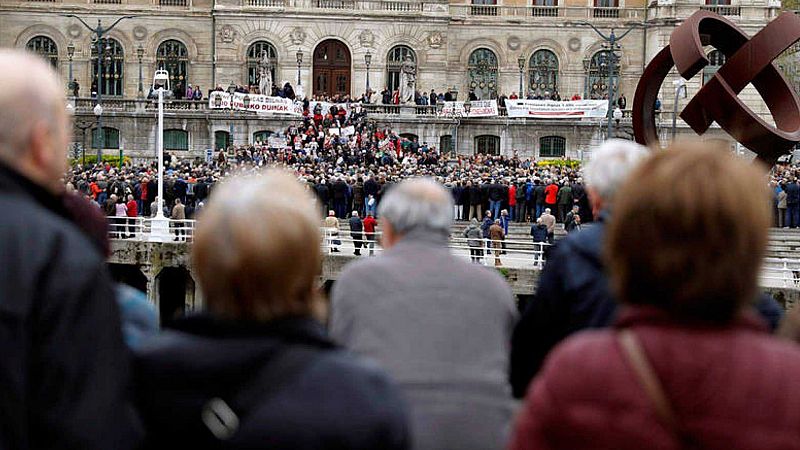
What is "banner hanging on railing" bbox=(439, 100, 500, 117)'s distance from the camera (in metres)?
54.8

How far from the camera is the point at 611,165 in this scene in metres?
6.10

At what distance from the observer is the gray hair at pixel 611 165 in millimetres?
6086

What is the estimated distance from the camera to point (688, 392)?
3910 mm

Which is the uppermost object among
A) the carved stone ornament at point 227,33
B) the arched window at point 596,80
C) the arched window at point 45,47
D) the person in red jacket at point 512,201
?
the carved stone ornament at point 227,33

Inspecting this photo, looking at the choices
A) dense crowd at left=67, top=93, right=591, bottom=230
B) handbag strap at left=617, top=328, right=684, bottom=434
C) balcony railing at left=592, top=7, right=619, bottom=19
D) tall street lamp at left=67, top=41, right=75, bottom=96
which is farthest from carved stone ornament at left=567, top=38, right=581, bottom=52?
handbag strap at left=617, top=328, right=684, bottom=434

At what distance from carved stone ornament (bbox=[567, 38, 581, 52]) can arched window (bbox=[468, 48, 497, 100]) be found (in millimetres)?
3599

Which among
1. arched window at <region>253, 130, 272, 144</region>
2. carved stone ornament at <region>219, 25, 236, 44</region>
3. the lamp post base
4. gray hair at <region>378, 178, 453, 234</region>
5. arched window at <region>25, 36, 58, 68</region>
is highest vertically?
carved stone ornament at <region>219, 25, 236, 44</region>

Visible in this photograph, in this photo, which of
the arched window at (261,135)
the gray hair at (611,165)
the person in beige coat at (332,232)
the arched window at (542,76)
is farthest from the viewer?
the arched window at (542,76)

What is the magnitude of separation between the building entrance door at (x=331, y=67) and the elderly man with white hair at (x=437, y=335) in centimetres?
5495

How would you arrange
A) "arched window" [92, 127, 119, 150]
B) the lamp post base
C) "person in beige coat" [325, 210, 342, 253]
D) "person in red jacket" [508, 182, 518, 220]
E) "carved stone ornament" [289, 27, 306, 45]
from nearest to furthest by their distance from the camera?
"person in beige coat" [325, 210, 342, 253] < the lamp post base < "person in red jacket" [508, 182, 518, 220] < "arched window" [92, 127, 119, 150] < "carved stone ornament" [289, 27, 306, 45]

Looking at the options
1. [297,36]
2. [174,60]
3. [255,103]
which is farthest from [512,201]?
[174,60]

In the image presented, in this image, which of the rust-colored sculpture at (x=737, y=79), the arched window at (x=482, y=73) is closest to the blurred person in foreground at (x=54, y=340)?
the rust-colored sculpture at (x=737, y=79)

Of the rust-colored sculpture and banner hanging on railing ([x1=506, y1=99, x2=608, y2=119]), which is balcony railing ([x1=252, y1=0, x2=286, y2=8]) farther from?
the rust-colored sculpture

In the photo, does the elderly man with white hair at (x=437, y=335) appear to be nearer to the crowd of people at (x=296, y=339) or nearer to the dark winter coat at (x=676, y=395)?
the crowd of people at (x=296, y=339)
